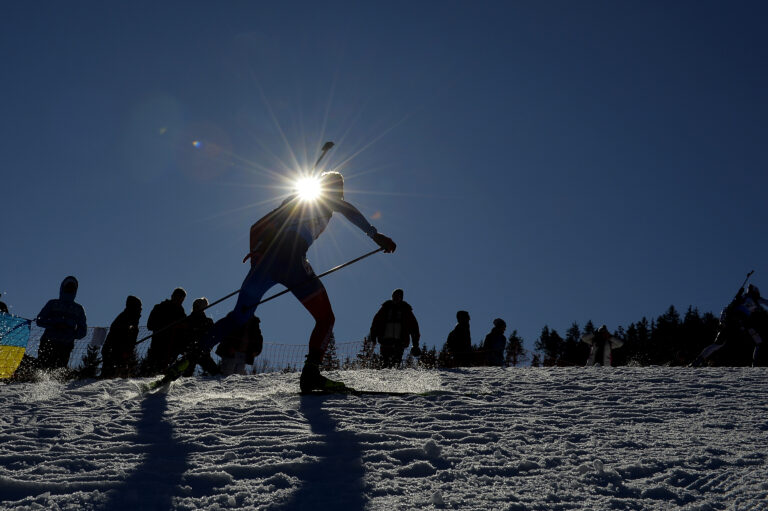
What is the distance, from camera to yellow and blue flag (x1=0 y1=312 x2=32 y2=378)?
278 inches

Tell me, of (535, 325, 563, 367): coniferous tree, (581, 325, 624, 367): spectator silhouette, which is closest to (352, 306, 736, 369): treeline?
(535, 325, 563, 367): coniferous tree

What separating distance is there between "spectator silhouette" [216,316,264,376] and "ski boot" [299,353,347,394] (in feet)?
14.3

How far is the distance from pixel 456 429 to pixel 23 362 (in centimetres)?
707

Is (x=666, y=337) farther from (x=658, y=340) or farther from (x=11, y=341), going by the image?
(x=11, y=341)

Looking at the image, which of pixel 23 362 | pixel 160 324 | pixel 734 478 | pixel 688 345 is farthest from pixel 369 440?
pixel 688 345

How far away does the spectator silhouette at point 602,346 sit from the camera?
11477mm

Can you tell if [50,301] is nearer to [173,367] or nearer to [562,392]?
[173,367]

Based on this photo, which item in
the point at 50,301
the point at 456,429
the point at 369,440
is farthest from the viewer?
the point at 50,301

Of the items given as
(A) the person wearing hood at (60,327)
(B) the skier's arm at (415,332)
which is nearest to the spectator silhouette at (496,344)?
(B) the skier's arm at (415,332)

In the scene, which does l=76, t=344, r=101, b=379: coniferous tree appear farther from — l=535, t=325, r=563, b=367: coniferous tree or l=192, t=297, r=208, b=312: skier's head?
l=535, t=325, r=563, b=367: coniferous tree

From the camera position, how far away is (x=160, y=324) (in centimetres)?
823

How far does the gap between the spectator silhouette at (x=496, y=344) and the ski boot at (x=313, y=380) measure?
573 centimetres

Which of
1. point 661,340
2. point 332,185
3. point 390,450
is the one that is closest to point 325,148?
point 332,185

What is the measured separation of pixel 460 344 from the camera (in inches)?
397
